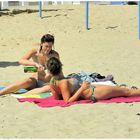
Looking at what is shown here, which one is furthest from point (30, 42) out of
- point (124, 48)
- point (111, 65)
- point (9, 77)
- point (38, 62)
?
point (38, 62)

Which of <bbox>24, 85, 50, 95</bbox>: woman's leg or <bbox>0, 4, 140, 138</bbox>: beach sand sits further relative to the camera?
<bbox>24, 85, 50, 95</bbox>: woman's leg


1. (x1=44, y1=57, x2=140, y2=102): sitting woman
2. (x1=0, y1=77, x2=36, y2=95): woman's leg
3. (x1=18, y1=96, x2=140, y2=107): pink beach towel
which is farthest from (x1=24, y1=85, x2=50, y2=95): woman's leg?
(x1=44, y1=57, x2=140, y2=102): sitting woman

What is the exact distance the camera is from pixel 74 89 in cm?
627

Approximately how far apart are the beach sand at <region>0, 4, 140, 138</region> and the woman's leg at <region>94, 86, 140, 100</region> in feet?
0.79

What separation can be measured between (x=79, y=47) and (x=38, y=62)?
635 centimetres

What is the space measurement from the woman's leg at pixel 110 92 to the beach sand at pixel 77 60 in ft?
0.79

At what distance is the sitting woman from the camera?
6105mm

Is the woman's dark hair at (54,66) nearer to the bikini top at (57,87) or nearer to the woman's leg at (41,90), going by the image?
the bikini top at (57,87)

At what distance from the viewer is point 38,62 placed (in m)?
6.92

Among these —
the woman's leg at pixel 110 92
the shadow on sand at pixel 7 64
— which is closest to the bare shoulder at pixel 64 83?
the woman's leg at pixel 110 92

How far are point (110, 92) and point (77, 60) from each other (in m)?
4.85

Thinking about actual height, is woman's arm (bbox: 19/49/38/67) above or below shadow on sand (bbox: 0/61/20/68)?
above

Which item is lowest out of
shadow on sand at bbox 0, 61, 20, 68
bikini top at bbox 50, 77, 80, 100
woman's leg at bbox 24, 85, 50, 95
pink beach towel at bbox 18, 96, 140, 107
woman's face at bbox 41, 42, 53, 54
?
shadow on sand at bbox 0, 61, 20, 68

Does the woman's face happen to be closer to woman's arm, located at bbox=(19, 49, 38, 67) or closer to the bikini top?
woman's arm, located at bbox=(19, 49, 38, 67)
